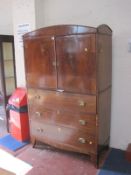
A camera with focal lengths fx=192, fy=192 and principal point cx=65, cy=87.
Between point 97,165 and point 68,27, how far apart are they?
5.46 feet

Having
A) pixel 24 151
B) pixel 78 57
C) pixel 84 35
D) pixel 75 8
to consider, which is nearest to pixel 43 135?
pixel 24 151

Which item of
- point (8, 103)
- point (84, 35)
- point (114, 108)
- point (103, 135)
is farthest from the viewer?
point (8, 103)

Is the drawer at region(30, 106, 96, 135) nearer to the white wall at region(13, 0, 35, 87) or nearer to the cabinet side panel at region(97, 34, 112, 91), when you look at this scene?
the cabinet side panel at region(97, 34, 112, 91)

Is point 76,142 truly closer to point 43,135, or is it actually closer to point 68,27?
point 43,135

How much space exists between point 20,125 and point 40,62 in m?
1.07

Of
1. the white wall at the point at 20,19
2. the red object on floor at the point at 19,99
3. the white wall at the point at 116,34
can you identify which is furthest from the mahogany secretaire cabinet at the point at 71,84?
the white wall at the point at 20,19

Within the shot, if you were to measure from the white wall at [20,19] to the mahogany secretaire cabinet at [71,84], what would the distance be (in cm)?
53

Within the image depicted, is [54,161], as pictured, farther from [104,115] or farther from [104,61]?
[104,61]

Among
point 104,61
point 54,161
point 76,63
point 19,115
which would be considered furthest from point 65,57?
point 54,161

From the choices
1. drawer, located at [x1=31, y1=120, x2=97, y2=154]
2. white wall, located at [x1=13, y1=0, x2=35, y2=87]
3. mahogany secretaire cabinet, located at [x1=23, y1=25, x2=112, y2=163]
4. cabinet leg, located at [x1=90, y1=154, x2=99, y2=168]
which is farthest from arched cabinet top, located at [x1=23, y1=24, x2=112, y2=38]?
A: cabinet leg, located at [x1=90, y1=154, x2=99, y2=168]

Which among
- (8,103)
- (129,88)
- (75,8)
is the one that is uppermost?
(75,8)

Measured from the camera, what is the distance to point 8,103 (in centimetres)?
314

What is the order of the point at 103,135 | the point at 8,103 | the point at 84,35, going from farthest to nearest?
the point at 8,103 < the point at 103,135 < the point at 84,35

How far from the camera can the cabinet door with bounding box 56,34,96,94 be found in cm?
210
